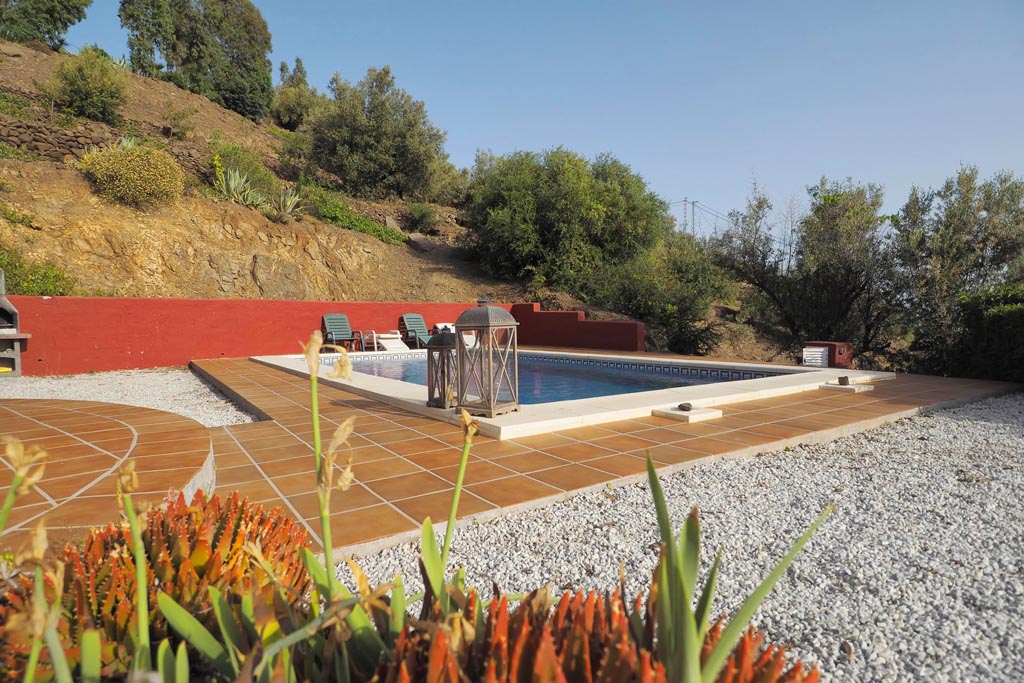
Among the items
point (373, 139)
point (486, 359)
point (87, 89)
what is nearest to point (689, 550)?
point (486, 359)

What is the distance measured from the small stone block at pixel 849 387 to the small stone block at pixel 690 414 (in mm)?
2319

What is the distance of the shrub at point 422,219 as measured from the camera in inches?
757

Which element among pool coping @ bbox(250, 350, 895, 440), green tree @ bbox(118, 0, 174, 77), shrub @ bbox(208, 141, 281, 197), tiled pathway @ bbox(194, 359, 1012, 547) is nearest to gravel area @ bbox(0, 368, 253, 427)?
tiled pathway @ bbox(194, 359, 1012, 547)

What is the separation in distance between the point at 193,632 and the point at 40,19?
110 ft

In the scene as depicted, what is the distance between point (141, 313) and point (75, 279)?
119 inches

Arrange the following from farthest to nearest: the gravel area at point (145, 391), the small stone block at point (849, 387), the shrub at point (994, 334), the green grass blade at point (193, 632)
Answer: the shrub at point (994, 334)
the small stone block at point (849, 387)
the gravel area at point (145, 391)
the green grass blade at point (193, 632)

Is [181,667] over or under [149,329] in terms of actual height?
under

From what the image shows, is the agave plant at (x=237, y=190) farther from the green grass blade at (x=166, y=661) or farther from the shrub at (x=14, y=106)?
the green grass blade at (x=166, y=661)

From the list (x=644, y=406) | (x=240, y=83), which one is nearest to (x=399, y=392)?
(x=644, y=406)

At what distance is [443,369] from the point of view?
4562 millimetres

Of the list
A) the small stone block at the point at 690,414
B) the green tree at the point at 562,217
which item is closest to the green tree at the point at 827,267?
the green tree at the point at 562,217

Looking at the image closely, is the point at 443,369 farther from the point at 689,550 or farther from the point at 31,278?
the point at 31,278

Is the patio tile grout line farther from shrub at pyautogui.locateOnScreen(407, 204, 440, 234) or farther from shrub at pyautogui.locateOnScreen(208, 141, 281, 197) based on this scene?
shrub at pyautogui.locateOnScreen(407, 204, 440, 234)

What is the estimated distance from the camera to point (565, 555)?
2.28 meters
